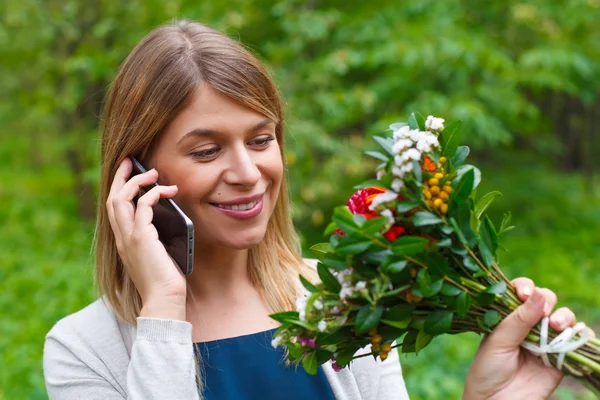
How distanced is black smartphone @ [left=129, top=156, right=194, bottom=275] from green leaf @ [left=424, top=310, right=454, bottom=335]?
2.20 feet

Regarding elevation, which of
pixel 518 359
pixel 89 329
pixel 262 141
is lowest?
pixel 518 359

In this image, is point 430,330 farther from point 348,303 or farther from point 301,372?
point 301,372

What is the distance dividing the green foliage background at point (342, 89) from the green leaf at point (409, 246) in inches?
136

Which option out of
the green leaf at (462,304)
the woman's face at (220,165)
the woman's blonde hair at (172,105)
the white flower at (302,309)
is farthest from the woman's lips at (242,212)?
the green leaf at (462,304)

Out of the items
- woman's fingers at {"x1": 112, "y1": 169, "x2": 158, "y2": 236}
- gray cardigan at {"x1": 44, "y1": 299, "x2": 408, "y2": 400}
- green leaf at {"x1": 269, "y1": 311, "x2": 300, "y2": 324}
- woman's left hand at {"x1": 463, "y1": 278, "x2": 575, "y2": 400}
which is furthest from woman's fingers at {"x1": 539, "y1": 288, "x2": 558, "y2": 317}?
woman's fingers at {"x1": 112, "y1": 169, "x2": 158, "y2": 236}

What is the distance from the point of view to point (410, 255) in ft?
4.72

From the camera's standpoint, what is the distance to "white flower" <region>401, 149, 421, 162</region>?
1.45 m

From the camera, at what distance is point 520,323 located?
1.51 meters

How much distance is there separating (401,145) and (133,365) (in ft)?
2.73

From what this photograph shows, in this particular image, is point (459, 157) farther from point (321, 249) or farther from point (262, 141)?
point (262, 141)

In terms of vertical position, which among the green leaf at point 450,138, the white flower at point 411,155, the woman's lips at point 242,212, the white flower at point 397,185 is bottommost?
the white flower at point 397,185

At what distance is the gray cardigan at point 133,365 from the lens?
69.3 inches

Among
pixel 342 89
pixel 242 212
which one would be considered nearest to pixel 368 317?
pixel 242 212

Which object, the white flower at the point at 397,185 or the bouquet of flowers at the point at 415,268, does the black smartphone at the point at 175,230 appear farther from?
the white flower at the point at 397,185
